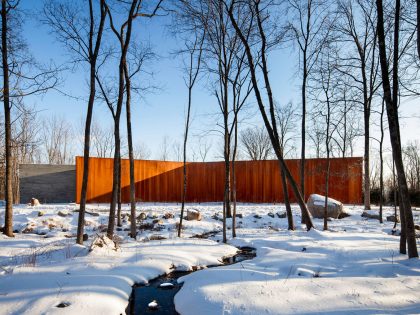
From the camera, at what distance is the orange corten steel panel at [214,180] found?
49.6ft

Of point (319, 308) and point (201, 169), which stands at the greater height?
point (201, 169)

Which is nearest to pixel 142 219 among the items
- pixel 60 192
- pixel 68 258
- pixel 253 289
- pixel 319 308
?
pixel 68 258

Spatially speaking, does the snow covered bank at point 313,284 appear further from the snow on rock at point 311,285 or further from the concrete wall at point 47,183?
the concrete wall at point 47,183

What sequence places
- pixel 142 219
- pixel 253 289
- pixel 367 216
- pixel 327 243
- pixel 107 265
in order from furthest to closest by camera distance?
pixel 367 216 < pixel 142 219 < pixel 327 243 < pixel 107 265 < pixel 253 289

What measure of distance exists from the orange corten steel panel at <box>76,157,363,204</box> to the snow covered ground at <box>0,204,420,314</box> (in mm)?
8447

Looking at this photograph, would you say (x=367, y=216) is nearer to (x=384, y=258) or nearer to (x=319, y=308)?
(x=384, y=258)

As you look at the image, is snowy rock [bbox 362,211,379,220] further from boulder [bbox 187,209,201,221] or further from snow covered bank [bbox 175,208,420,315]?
boulder [bbox 187,209,201,221]

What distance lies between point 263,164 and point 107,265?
1317 cm

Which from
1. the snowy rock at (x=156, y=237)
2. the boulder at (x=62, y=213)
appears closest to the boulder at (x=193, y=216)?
the snowy rock at (x=156, y=237)

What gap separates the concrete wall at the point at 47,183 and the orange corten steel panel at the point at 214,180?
2.42 meters

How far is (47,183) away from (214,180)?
946 centimetres

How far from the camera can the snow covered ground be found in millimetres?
3189

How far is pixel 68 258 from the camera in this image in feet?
16.4

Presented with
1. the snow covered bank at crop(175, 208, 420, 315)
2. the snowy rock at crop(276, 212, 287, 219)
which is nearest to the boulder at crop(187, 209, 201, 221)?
the snowy rock at crop(276, 212, 287, 219)
